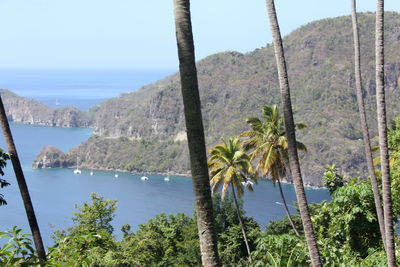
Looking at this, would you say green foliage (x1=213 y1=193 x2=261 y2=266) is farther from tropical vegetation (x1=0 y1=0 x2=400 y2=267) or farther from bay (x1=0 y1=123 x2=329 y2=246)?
bay (x1=0 y1=123 x2=329 y2=246)

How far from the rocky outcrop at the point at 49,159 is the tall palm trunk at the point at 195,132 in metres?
171

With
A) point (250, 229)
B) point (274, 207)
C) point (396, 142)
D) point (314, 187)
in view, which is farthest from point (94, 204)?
point (314, 187)

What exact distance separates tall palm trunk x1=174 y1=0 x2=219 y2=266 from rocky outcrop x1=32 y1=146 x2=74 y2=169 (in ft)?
561

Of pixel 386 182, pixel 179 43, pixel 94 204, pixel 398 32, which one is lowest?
pixel 94 204

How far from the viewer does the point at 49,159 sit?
17212 cm

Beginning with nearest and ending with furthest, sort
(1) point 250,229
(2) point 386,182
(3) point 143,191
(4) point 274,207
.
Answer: (2) point 386,182
(1) point 250,229
(4) point 274,207
(3) point 143,191

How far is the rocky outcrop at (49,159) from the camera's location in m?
170

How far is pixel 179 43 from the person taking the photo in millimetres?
5527

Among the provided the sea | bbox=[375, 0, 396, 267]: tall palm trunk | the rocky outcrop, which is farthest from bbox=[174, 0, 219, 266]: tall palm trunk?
the rocky outcrop

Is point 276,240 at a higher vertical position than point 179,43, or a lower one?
lower

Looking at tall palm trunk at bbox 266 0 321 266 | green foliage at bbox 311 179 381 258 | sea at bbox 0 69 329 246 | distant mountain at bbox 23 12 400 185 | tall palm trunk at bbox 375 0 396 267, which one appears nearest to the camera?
tall palm trunk at bbox 266 0 321 266

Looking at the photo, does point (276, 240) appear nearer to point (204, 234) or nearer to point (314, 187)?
point (204, 234)

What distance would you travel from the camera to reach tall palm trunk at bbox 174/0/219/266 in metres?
5.47

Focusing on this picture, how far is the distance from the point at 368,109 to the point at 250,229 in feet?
420
